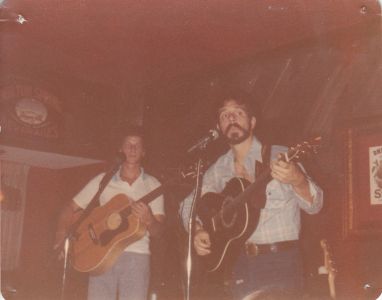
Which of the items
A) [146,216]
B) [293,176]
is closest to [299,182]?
[293,176]

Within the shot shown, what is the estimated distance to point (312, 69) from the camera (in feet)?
7.88

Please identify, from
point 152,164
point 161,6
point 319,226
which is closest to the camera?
point 319,226

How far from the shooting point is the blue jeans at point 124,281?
247 cm

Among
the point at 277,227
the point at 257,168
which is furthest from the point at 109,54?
the point at 277,227

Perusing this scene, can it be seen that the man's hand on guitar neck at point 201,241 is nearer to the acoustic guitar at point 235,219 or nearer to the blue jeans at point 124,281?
the acoustic guitar at point 235,219

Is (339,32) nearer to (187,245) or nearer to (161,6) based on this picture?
(161,6)

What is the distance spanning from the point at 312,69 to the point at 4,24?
Result: 4.76ft

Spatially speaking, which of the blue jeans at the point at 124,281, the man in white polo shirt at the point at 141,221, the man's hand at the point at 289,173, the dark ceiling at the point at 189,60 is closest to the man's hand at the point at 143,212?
the man in white polo shirt at the point at 141,221

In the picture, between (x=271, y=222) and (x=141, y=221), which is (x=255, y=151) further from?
(x=141, y=221)

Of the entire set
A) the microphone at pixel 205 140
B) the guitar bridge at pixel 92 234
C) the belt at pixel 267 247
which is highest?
the microphone at pixel 205 140

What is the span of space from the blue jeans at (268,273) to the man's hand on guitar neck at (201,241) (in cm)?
15

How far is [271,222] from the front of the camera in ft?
7.70

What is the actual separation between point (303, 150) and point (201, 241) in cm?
61

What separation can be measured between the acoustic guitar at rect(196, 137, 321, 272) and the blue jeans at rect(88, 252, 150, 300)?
1.07ft
